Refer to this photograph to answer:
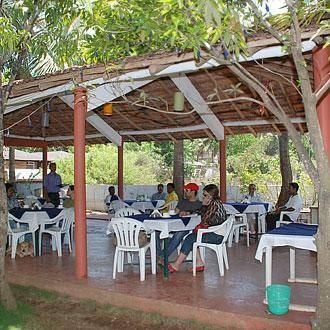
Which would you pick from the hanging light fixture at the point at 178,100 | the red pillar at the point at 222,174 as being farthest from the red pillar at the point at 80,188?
the red pillar at the point at 222,174

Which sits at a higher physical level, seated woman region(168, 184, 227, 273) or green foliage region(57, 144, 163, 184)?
green foliage region(57, 144, 163, 184)

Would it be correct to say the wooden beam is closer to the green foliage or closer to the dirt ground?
the dirt ground

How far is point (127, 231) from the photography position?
5734mm

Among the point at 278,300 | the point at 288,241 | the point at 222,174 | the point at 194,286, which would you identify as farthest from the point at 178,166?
the point at 278,300

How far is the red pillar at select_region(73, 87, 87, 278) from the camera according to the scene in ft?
19.0

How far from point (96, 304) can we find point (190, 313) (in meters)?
1.18

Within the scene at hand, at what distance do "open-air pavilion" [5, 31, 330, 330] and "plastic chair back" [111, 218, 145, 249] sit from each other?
1.44ft

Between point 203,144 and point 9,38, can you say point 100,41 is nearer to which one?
point 9,38

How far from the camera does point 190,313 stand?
4539 millimetres

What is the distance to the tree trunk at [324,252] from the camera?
3.50m

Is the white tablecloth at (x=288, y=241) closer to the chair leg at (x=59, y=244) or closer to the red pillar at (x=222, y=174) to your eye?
the chair leg at (x=59, y=244)

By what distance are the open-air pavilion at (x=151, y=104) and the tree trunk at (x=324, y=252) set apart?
85 cm

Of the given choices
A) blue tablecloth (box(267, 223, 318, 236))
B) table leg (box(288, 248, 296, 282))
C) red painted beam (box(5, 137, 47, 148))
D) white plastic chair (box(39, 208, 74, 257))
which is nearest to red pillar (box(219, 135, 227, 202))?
white plastic chair (box(39, 208, 74, 257))

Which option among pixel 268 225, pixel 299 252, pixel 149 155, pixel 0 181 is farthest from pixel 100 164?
pixel 0 181
